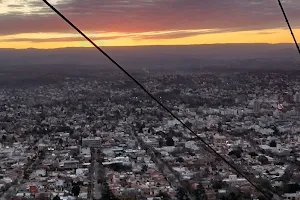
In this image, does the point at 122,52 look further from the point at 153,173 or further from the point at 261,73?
the point at 153,173

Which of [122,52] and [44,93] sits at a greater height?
[122,52]

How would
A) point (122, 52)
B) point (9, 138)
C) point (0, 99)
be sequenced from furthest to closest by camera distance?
point (122, 52) → point (0, 99) → point (9, 138)

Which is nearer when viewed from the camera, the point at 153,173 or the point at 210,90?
the point at 153,173

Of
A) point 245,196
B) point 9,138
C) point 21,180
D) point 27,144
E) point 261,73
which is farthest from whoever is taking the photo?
point 261,73

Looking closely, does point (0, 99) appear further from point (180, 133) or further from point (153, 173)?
point (153, 173)

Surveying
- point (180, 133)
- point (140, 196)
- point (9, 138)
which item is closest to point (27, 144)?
point (9, 138)

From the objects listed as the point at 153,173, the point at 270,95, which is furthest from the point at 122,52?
the point at 153,173
